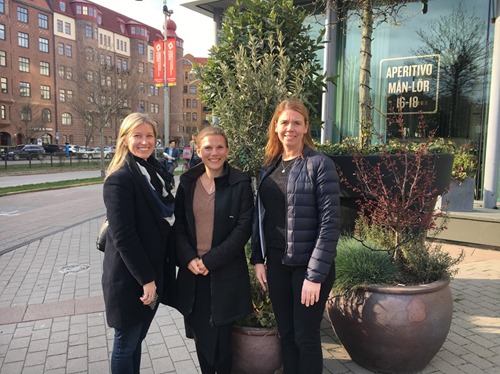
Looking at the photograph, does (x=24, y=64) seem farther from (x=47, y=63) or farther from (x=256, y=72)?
(x=256, y=72)

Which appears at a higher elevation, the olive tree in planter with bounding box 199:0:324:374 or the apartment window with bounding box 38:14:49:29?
the apartment window with bounding box 38:14:49:29

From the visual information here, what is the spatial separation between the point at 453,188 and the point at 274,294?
229 inches

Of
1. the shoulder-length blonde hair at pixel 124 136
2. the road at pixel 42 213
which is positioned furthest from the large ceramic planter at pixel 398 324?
the road at pixel 42 213

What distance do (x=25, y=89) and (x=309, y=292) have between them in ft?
181

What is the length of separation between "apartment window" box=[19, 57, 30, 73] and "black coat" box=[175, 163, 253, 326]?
180 feet

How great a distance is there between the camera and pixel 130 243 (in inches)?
88.4

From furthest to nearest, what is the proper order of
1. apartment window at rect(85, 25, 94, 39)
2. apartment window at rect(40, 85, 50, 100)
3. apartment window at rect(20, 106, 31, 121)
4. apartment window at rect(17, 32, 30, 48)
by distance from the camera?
apartment window at rect(85, 25, 94, 39)
apartment window at rect(40, 85, 50, 100)
apartment window at rect(17, 32, 30, 48)
apartment window at rect(20, 106, 31, 121)

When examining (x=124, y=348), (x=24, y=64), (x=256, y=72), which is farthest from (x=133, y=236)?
(x=24, y=64)

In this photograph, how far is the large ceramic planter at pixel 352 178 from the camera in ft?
13.3

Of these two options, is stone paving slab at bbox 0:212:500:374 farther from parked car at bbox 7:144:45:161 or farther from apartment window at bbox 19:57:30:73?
apartment window at bbox 19:57:30:73

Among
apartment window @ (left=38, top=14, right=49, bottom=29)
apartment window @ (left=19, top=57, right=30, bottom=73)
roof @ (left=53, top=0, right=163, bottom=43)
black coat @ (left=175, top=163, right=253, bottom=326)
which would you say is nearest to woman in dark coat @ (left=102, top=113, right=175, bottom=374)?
black coat @ (left=175, top=163, right=253, bottom=326)

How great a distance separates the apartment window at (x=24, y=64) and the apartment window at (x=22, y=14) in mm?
4573

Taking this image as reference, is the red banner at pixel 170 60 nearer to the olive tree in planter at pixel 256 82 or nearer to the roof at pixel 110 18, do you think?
the olive tree in planter at pixel 256 82

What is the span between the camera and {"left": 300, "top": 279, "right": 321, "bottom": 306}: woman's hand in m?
2.32
